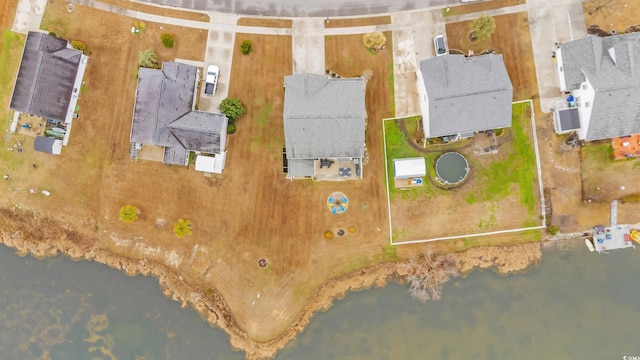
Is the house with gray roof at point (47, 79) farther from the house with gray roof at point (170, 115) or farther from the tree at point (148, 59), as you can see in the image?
the house with gray roof at point (170, 115)

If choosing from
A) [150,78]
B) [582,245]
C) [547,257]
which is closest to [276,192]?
[150,78]

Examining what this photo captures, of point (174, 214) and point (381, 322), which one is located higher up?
point (174, 214)

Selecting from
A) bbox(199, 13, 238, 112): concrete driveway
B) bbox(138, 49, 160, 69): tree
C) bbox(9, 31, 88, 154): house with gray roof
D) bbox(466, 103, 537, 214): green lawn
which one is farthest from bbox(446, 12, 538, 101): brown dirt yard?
bbox(9, 31, 88, 154): house with gray roof

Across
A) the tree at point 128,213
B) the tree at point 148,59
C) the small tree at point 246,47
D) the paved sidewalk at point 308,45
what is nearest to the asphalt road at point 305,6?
the paved sidewalk at point 308,45

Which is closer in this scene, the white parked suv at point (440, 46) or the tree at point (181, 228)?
the white parked suv at point (440, 46)

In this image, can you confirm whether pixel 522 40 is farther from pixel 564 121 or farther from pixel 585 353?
pixel 585 353

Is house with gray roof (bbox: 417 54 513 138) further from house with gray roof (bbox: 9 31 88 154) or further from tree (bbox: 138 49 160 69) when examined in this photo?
house with gray roof (bbox: 9 31 88 154)

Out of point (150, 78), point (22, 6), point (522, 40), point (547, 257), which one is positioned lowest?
point (547, 257)
